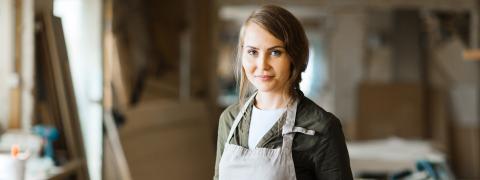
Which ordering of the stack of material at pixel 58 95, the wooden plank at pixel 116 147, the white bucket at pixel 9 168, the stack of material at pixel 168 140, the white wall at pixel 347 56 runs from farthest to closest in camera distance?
the white wall at pixel 347 56 < the stack of material at pixel 168 140 < the wooden plank at pixel 116 147 < the stack of material at pixel 58 95 < the white bucket at pixel 9 168

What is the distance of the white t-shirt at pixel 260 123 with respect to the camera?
1.32 meters

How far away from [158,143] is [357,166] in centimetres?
161

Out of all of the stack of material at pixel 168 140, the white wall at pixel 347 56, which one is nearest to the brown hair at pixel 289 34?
the stack of material at pixel 168 140

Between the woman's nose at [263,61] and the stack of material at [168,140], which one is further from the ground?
the woman's nose at [263,61]

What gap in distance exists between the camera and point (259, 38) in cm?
128

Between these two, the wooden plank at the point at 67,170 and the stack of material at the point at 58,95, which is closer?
the wooden plank at the point at 67,170

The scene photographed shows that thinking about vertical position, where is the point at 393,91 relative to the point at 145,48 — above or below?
below

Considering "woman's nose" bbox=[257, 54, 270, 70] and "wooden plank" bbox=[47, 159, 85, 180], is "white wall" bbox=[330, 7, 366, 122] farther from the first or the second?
"woman's nose" bbox=[257, 54, 270, 70]

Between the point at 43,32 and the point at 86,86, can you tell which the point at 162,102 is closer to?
the point at 86,86

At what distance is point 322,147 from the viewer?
1.25 metres

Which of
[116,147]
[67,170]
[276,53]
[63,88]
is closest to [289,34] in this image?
[276,53]

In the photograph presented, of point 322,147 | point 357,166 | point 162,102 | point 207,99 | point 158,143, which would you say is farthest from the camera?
point 207,99

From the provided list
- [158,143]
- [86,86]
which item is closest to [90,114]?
[86,86]

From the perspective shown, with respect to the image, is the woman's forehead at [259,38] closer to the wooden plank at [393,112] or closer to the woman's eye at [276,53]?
the woman's eye at [276,53]
